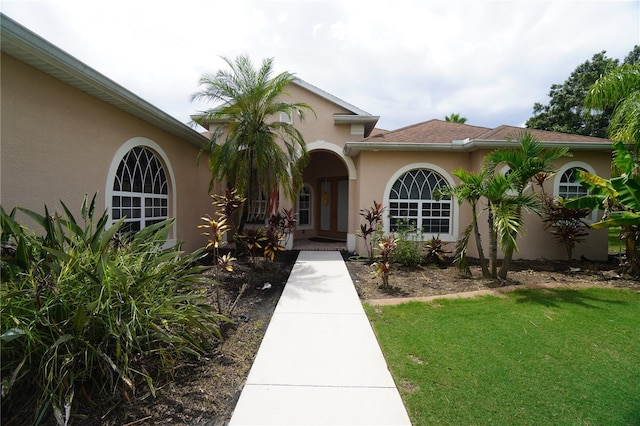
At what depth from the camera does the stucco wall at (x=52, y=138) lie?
14.7ft

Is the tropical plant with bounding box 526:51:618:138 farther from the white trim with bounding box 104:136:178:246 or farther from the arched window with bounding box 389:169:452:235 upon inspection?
the white trim with bounding box 104:136:178:246

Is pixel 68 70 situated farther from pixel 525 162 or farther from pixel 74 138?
pixel 525 162

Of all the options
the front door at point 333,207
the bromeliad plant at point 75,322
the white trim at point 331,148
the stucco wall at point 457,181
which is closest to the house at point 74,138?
the bromeliad plant at point 75,322

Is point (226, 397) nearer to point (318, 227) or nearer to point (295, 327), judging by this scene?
point (295, 327)

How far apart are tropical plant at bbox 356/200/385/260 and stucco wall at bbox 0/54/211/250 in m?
7.38

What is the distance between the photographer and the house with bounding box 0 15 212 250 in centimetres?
446

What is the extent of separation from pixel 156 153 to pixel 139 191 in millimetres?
1301

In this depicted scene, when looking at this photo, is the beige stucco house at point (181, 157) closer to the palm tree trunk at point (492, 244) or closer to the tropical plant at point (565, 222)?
the tropical plant at point (565, 222)

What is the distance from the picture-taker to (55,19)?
16.4 ft

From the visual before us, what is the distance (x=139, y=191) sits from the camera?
7.98 metres

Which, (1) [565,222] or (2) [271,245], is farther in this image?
(1) [565,222]

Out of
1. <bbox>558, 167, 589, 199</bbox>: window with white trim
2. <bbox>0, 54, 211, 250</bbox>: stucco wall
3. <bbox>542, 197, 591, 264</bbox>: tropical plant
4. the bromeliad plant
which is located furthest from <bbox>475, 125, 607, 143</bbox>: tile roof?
<bbox>0, 54, 211, 250</bbox>: stucco wall

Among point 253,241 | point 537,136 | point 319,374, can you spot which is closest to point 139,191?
point 253,241

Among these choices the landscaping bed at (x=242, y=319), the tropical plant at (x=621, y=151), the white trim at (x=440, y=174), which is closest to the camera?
the landscaping bed at (x=242, y=319)
